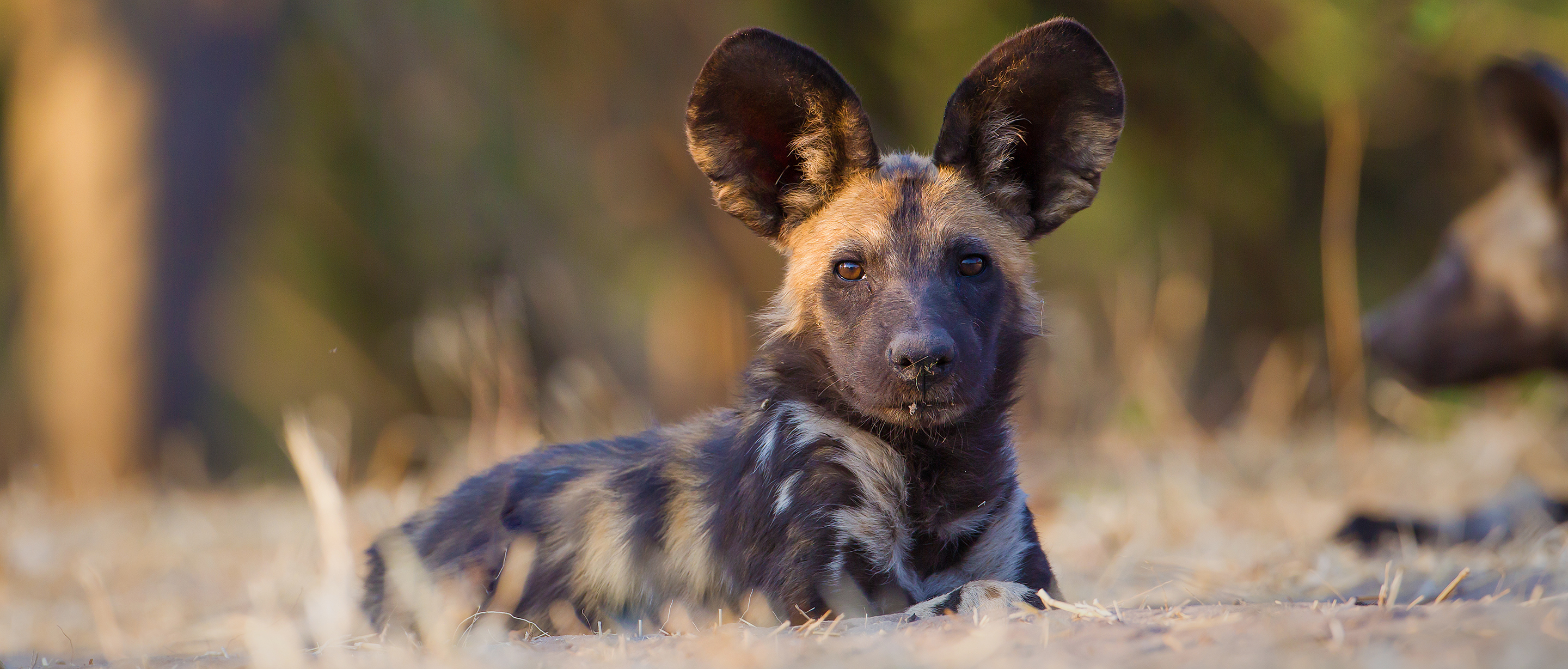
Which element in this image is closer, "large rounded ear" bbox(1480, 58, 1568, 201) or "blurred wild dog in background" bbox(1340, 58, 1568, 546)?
"large rounded ear" bbox(1480, 58, 1568, 201)

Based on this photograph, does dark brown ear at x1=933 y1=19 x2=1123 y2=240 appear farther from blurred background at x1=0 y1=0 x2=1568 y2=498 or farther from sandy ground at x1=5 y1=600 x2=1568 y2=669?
blurred background at x1=0 y1=0 x2=1568 y2=498

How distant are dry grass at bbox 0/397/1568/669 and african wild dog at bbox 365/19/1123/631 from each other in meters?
0.31

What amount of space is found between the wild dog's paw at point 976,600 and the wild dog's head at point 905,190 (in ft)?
1.51

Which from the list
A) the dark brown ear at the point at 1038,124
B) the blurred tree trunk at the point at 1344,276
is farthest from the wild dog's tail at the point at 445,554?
the blurred tree trunk at the point at 1344,276

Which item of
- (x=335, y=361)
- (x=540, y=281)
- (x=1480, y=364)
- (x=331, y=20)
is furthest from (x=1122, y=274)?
(x=335, y=361)

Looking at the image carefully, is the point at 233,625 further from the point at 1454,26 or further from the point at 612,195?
the point at 612,195

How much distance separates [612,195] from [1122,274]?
438cm

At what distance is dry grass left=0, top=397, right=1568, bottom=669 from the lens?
6.66 feet

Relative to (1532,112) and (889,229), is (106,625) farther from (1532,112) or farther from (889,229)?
(1532,112)

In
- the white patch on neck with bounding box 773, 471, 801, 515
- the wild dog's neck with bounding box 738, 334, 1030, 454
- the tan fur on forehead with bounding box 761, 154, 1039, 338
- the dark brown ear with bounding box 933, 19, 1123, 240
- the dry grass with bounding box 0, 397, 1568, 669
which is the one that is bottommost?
the dry grass with bounding box 0, 397, 1568, 669

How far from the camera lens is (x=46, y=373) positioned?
9.52 metres

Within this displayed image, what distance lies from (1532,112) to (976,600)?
4.76 m

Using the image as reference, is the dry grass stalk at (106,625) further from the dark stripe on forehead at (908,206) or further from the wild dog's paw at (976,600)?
the dark stripe on forehead at (908,206)

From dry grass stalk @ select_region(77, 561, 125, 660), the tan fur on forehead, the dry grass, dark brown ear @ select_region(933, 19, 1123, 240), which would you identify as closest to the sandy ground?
the dry grass
